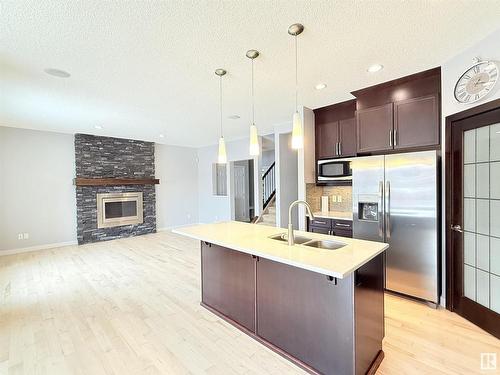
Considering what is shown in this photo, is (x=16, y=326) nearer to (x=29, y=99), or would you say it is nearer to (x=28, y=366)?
(x=28, y=366)

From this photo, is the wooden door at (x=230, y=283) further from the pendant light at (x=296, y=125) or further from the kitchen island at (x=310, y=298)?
the pendant light at (x=296, y=125)

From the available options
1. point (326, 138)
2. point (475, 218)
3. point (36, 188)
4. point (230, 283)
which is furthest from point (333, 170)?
point (36, 188)

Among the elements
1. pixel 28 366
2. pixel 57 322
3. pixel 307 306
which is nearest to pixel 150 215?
pixel 57 322

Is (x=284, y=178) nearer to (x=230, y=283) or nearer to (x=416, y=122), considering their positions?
(x=416, y=122)

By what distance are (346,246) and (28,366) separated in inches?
110

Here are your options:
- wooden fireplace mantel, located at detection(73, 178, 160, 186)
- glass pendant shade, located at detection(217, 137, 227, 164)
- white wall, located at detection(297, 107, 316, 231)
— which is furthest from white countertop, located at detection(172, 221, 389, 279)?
wooden fireplace mantel, located at detection(73, 178, 160, 186)

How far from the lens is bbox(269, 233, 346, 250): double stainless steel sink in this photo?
2.12 metres

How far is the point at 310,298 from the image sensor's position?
1815 mm

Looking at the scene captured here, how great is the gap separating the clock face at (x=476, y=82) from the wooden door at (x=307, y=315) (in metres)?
2.21

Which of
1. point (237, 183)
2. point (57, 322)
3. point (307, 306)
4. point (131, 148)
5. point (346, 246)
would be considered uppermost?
point (131, 148)

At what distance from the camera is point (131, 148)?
673cm

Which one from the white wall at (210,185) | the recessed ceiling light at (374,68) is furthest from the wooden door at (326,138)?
the white wall at (210,185)

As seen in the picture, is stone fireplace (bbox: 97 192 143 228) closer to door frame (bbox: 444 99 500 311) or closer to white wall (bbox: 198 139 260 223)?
white wall (bbox: 198 139 260 223)

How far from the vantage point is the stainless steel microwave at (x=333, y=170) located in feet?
12.2
